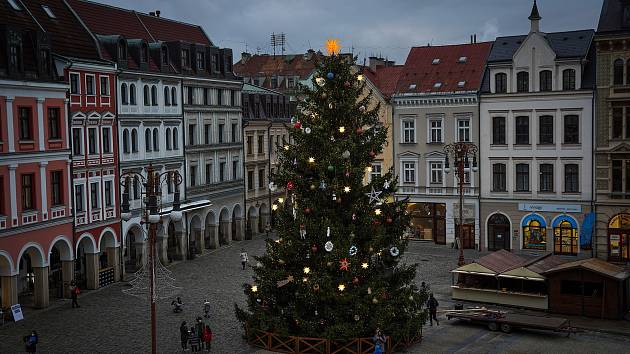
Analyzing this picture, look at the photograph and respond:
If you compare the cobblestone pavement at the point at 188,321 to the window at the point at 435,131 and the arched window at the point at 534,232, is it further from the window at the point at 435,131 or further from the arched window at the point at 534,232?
the window at the point at 435,131

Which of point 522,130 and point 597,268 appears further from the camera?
point 522,130

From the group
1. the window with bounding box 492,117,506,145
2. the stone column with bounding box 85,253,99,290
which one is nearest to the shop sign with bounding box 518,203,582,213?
the window with bounding box 492,117,506,145

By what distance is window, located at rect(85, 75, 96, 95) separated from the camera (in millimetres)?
44281

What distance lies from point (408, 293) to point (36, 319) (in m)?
19.9

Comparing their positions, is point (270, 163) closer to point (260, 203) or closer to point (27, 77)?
→ point (260, 203)

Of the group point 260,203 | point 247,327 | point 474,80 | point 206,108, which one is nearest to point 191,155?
point 206,108

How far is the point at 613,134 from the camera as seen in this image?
4950cm

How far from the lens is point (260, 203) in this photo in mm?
69062

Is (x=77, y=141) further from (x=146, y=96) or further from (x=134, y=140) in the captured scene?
(x=146, y=96)

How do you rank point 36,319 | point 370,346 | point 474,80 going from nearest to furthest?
1. point 370,346
2. point 36,319
3. point 474,80

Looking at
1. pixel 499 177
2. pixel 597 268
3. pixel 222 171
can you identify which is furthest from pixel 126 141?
pixel 597 268

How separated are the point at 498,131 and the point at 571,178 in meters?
6.39

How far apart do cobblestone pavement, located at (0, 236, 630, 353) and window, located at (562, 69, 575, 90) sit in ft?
53.7

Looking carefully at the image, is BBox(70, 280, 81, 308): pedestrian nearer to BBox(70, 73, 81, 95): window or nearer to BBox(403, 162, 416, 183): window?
BBox(70, 73, 81, 95): window
